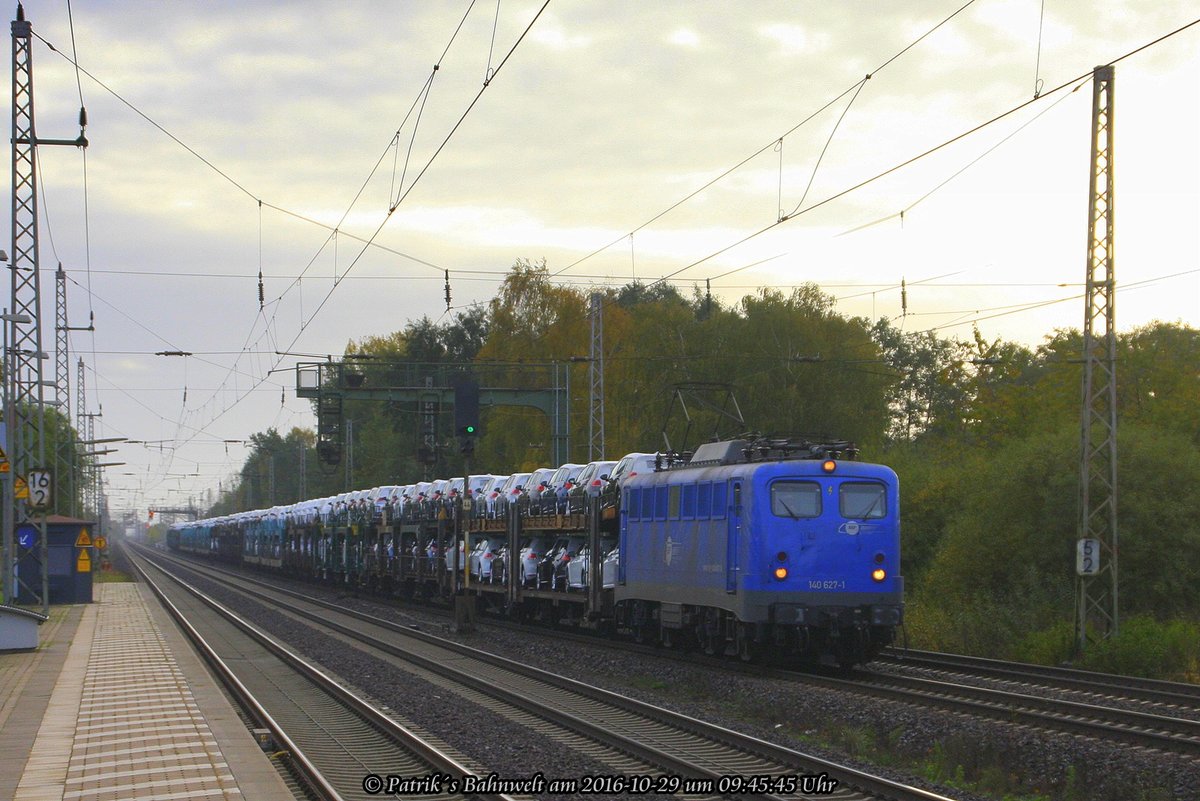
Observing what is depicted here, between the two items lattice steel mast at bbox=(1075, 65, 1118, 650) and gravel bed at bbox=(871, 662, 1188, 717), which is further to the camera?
lattice steel mast at bbox=(1075, 65, 1118, 650)

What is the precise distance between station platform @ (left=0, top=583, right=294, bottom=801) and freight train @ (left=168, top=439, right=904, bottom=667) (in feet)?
23.4

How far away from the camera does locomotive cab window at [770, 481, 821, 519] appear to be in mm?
19453

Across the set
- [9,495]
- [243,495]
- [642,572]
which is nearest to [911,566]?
[642,572]

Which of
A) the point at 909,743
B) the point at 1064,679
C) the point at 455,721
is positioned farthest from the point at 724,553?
the point at 909,743

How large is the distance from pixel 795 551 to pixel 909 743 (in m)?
5.90

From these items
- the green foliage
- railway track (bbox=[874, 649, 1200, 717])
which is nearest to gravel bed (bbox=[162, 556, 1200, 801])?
railway track (bbox=[874, 649, 1200, 717])

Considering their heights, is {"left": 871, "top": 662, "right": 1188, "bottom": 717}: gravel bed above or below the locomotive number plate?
below

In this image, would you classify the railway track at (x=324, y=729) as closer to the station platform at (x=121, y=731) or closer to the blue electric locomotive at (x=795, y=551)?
the station platform at (x=121, y=731)

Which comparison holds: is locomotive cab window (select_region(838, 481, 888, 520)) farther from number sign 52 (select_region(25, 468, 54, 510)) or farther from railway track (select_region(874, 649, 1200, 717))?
number sign 52 (select_region(25, 468, 54, 510))

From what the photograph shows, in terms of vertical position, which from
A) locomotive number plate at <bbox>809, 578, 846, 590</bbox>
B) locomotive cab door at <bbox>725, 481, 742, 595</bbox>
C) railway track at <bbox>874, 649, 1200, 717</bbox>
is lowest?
railway track at <bbox>874, 649, 1200, 717</bbox>

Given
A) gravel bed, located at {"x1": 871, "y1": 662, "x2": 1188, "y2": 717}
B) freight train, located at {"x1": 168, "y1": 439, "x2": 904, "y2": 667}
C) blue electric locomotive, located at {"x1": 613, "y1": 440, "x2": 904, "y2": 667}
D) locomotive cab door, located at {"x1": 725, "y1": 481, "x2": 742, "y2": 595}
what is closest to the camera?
gravel bed, located at {"x1": 871, "y1": 662, "x2": 1188, "y2": 717}

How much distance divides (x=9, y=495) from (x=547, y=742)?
2037 cm

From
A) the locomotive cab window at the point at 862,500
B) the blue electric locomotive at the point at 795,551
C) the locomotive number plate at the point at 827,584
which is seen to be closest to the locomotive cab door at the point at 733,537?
the blue electric locomotive at the point at 795,551

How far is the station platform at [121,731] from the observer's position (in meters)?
11.0
